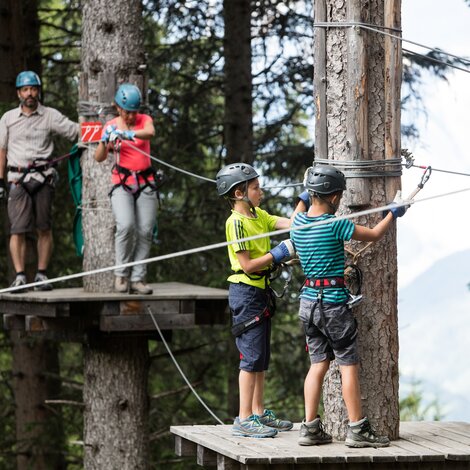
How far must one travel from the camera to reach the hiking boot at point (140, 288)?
9492 mm

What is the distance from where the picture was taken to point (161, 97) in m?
14.0

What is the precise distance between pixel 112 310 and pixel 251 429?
3.49 m

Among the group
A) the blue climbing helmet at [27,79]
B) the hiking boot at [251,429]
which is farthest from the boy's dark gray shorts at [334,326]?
the blue climbing helmet at [27,79]

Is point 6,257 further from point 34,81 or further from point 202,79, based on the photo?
point 34,81

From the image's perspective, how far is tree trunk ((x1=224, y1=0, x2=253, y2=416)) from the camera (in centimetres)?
1305

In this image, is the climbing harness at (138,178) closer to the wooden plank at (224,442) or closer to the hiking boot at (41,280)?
the hiking boot at (41,280)

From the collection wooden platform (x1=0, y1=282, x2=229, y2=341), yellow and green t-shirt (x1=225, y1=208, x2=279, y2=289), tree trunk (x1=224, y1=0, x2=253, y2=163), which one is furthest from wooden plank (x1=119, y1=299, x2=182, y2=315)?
tree trunk (x1=224, y1=0, x2=253, y2=163)

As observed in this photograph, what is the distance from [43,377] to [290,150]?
12.8ft

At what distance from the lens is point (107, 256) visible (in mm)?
10039

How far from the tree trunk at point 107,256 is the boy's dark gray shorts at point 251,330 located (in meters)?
3.67

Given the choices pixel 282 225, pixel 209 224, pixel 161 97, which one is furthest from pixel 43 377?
pixel 282 225

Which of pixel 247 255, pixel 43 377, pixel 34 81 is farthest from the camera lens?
pixel 43 377

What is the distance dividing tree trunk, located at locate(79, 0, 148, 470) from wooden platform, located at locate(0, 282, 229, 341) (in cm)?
38

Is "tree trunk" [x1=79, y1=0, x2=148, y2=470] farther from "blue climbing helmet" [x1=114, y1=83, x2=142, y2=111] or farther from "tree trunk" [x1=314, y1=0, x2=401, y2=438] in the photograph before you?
"tree trunk" [x1=314, y1=0, x2=401, y2=438]
